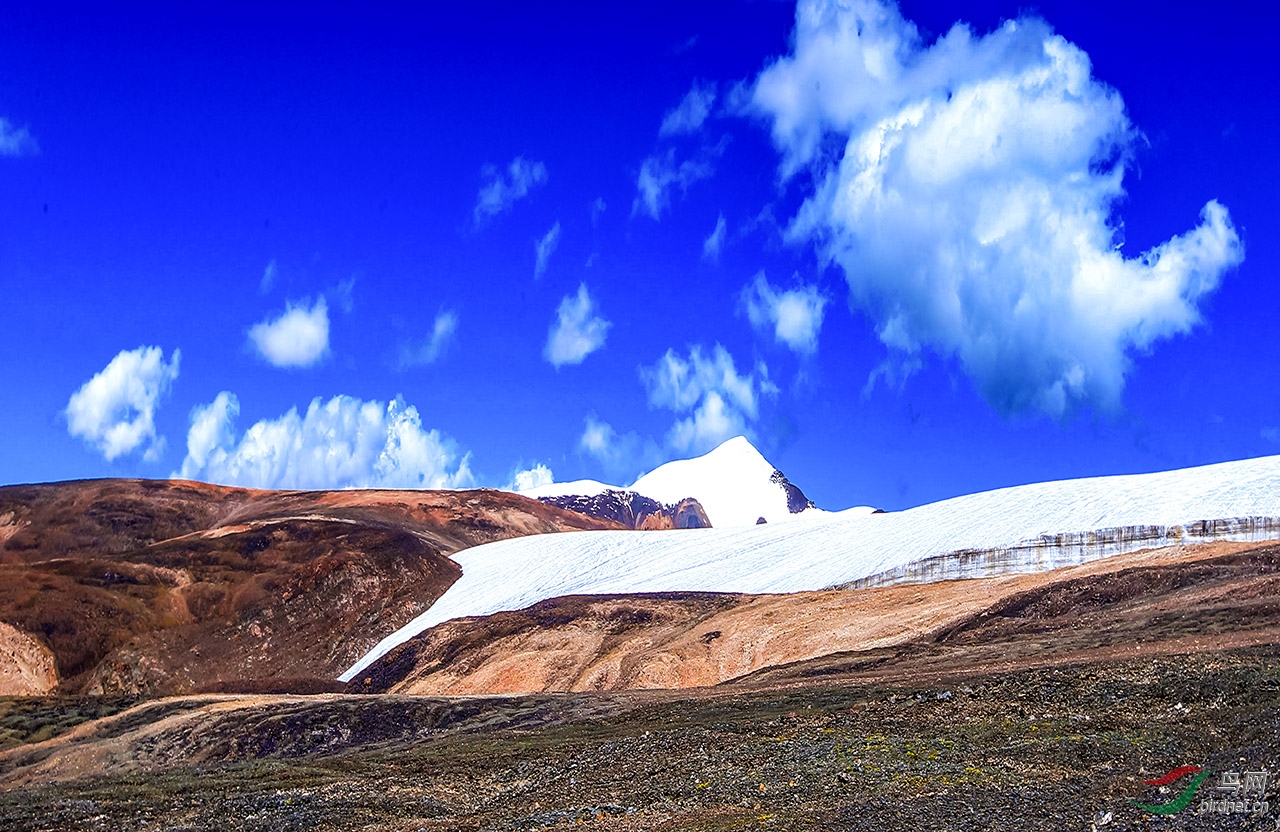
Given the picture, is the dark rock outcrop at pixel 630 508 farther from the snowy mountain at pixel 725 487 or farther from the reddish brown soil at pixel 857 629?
the reddish brown soil at pixel 857 629

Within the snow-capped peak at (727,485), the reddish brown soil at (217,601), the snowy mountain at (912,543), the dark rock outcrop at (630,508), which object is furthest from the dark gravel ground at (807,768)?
the snow-capped peak at (727,485)

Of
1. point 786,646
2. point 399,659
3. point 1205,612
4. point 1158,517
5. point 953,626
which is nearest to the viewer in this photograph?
point 1205,612

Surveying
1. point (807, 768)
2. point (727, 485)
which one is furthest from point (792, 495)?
point (807, 768)

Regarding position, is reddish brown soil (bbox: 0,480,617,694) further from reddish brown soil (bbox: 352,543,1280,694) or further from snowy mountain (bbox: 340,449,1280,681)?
reddish brown soil (bbox: 352,543,1280,694)

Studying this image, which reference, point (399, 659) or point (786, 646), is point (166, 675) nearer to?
point (399, 659)

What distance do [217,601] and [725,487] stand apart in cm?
10770

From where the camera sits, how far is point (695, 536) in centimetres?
7444

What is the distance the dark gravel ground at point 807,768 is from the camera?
16125mm

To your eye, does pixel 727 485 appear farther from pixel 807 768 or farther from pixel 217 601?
pixel 807 768

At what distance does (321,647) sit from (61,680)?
43.8 ft

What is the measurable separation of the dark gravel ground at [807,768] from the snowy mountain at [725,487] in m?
132

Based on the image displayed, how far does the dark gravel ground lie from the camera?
16125mm

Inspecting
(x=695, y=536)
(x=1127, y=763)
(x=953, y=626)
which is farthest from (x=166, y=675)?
(x=1127, y=763)

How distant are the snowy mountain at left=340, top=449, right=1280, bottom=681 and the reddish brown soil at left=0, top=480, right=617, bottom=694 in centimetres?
366
